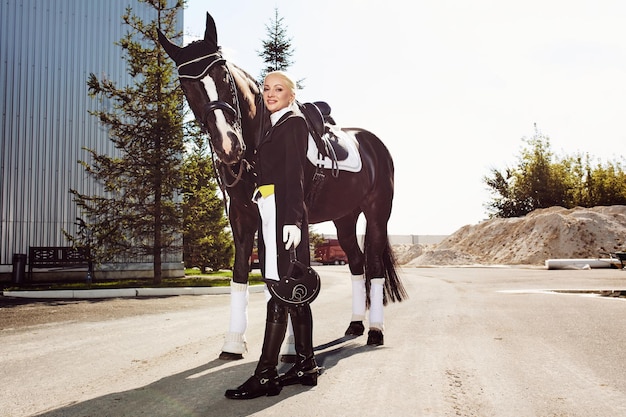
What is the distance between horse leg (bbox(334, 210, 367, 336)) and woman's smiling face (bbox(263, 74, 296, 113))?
2707 mm

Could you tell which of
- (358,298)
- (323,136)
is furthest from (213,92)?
(358,298)

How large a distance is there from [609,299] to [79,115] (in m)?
18.1

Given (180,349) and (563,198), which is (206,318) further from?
(563,198)

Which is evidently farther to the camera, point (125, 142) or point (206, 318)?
point (125, 142)

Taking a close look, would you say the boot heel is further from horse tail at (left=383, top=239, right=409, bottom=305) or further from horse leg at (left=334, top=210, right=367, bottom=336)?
horse tail at (left=383, top=239, right=409, bottom=305)

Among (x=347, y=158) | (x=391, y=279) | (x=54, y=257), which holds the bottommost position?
(x=391, y=279)

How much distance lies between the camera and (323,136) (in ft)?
15.7

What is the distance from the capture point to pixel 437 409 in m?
3.04

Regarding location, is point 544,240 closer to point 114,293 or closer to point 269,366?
point 114,293

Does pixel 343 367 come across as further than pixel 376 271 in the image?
No

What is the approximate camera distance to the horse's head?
3.59 m

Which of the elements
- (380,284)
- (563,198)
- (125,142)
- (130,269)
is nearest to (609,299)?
(380,284)

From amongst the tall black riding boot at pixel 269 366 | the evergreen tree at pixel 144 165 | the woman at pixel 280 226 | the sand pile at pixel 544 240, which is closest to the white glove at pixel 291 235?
the woman at pixel 280 226

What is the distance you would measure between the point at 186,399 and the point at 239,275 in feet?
4.99
